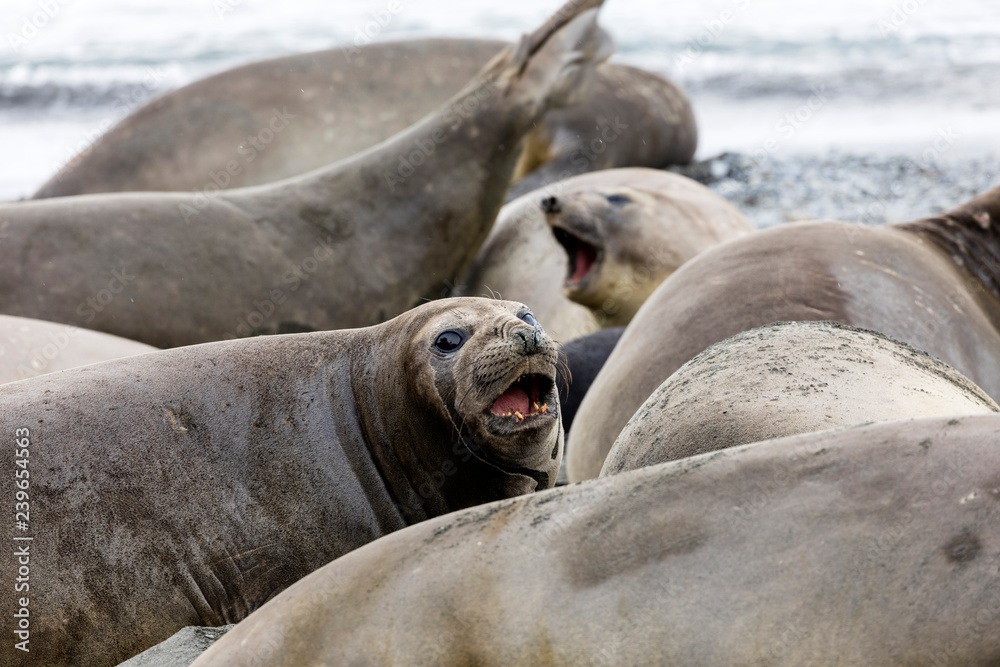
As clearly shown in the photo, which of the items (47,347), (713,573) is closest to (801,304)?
(713,573)

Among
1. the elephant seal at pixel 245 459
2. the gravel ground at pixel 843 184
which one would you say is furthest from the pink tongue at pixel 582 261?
the elephant seal at pixel 245 459

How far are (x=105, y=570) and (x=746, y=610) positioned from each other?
152 centimetres

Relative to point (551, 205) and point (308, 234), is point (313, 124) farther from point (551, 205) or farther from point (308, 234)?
point (551, 205)

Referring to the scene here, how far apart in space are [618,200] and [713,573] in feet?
11.9

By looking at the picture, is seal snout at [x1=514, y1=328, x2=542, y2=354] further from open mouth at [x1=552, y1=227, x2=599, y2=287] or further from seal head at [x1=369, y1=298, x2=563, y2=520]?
open mouth at [x1=552, y1=227, x2=599, y2=287]

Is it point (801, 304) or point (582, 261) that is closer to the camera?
point (801, 304)

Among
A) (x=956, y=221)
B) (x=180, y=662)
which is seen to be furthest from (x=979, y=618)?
(x=956, y=221)

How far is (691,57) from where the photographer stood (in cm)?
1432

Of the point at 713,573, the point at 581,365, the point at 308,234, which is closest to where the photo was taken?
the point at 713,573

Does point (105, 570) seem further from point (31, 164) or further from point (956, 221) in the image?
point (31, 164)

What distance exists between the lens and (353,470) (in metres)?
2.72

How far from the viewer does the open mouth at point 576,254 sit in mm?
4879

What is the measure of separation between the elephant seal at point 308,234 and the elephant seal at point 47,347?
1.13 feet

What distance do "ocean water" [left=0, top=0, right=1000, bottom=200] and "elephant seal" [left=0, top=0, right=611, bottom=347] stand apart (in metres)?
3.88
